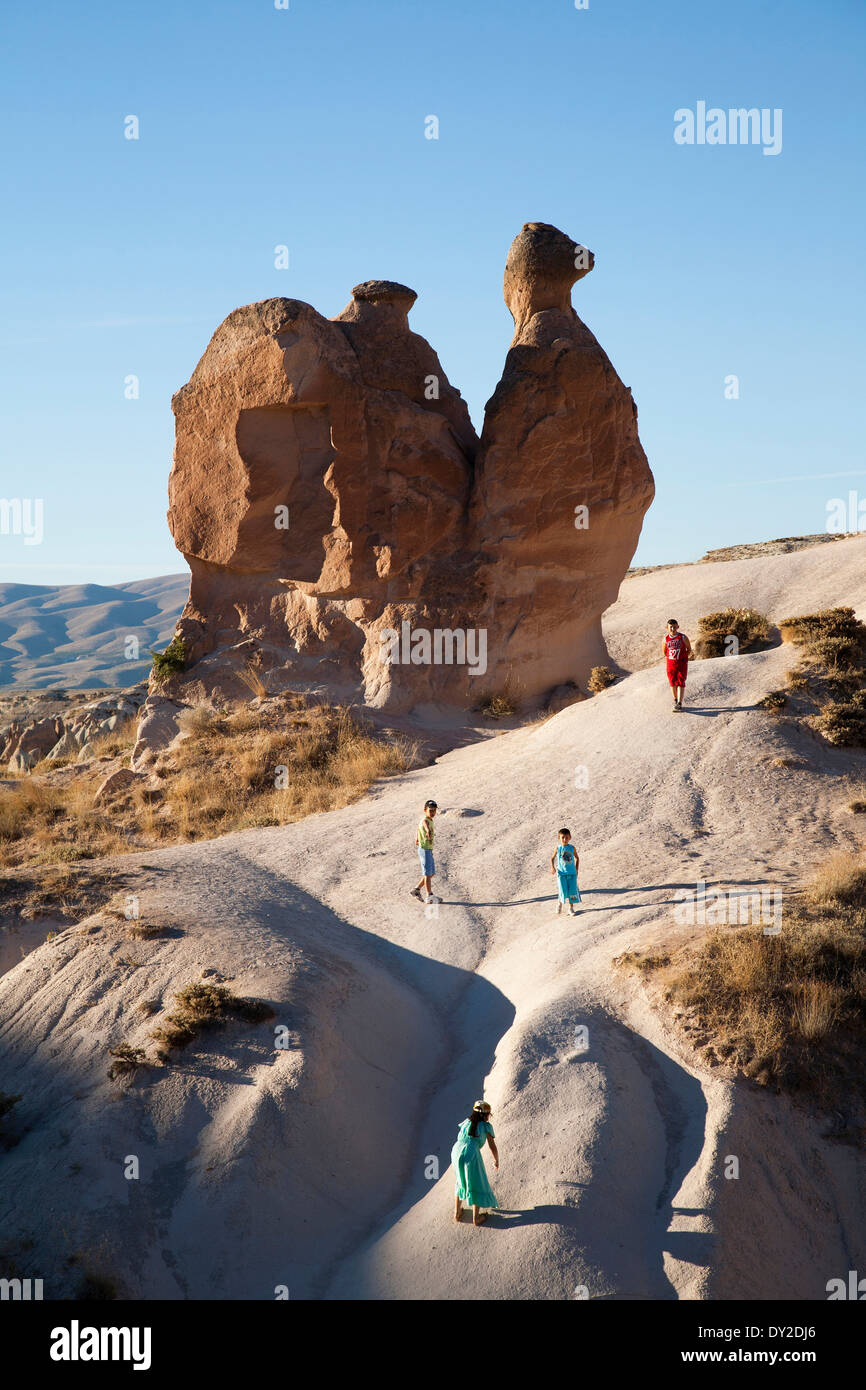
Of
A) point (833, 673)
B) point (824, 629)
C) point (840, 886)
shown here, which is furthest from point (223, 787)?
point (840, 886)

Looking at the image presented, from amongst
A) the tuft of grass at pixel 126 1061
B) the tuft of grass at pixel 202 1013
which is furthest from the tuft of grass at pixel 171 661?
the tuft of grass at pixel 126 1061

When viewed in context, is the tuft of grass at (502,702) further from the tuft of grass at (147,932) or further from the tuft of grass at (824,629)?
the tuft of grass at (147,932)

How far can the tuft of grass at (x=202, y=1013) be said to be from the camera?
8.85 m

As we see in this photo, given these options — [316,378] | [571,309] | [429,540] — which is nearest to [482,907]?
[429,540]

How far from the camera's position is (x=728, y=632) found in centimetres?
1922

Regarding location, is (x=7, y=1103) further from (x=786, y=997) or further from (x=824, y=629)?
(x=824, y=629)

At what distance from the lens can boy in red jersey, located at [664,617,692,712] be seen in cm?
1506

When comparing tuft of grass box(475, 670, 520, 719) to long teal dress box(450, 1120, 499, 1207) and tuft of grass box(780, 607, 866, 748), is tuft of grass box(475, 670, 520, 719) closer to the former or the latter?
tuft of grass box(780, 607, 866, 748)

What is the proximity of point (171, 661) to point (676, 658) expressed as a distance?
10.7 metres

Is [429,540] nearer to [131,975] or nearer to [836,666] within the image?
[836,666]

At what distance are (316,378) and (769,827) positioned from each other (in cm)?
1178

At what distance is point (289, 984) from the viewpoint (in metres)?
9.62

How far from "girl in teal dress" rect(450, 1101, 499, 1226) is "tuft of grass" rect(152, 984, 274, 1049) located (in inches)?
99.5
